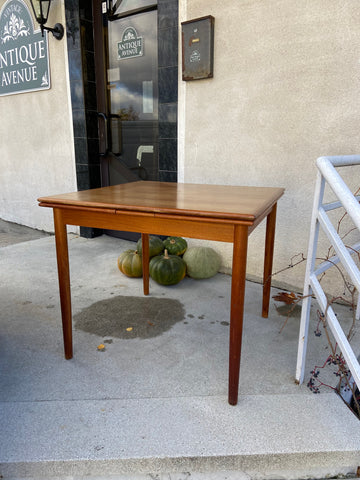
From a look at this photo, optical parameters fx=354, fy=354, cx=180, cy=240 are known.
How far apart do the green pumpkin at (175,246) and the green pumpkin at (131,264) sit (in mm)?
288

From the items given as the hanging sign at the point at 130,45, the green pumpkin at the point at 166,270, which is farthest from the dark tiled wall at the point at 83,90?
the green pumpkin at the point at 166,270

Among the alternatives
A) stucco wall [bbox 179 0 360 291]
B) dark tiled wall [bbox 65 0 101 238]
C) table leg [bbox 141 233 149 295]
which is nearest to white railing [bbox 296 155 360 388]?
stucco wall [bbox 179 0 360 291]

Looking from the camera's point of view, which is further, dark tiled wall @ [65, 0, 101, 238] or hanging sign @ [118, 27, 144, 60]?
dark tiled wall @ [65, 0, 101, 238]

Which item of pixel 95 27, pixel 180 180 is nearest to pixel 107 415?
pixel 180 180

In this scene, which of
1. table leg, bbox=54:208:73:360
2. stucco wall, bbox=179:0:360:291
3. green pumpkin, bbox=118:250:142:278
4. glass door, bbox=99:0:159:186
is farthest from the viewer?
glass door, bbox=99:0:159:186

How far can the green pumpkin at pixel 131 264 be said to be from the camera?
2921 mm

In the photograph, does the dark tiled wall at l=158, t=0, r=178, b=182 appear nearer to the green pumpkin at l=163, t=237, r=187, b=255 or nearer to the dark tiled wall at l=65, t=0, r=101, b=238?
A: the green pumpkin at l=163, t=237, r=187, b=255

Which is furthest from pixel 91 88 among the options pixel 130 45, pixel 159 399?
pixel 159 399

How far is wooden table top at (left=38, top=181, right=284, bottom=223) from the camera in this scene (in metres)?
1.33

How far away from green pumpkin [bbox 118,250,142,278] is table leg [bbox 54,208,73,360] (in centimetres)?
115

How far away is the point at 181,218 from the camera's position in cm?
135

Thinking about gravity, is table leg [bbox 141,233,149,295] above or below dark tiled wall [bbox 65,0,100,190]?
below

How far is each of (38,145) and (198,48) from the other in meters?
2.56

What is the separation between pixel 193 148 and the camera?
121 inches
